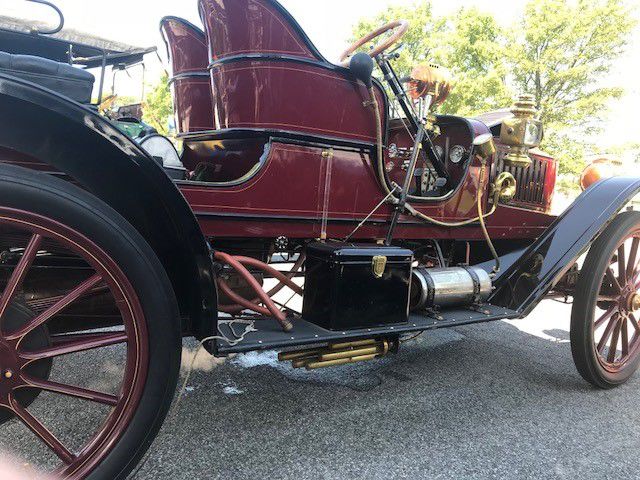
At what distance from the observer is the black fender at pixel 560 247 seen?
2674mm

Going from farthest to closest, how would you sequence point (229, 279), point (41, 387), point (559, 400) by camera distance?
point (559, 400) < point (229, 279) < point (41, 387)

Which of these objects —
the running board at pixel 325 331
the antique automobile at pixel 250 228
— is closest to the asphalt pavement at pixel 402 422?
the antique automobile at pixel 250 228

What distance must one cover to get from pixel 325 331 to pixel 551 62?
14.9m

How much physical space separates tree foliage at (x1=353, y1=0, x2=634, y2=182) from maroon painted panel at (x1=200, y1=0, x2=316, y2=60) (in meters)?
13.0

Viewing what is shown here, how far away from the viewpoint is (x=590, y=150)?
566 inches

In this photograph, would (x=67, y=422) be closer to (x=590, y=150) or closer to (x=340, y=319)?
(x=340, y=319)

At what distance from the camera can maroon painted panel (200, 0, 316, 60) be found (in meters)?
2.02

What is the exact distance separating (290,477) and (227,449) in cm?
32

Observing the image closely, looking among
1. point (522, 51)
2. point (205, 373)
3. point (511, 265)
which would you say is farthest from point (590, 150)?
point (205, 373)

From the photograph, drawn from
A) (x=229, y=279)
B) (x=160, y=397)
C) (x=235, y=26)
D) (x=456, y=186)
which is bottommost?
(x=160, y=397)

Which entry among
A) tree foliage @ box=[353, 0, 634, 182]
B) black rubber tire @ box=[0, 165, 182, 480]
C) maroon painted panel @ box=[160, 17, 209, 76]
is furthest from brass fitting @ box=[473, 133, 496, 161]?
tree foliage @ box=[353, 0, 634, 182]

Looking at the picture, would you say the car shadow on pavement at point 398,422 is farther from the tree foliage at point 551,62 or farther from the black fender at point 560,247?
the tree foliage at point 551,62

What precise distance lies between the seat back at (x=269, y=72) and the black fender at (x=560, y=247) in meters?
1.47

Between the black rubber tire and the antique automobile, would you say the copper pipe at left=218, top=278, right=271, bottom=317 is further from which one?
the black rubber tire
